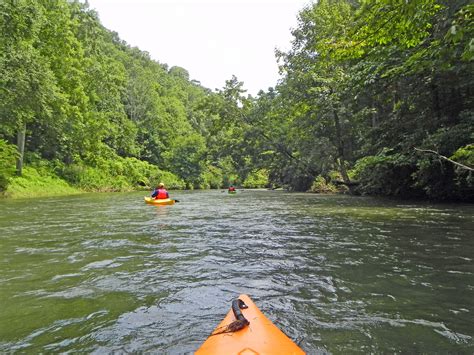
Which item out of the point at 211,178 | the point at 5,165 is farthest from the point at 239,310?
the point at 211,178

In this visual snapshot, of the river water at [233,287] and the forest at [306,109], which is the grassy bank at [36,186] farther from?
the river water at [233,287]

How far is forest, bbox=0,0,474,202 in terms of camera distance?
747 centimetres

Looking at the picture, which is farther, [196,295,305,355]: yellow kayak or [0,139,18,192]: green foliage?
[0,139,18,192]: green foliage

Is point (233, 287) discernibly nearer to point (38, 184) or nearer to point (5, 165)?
point (5, 165)

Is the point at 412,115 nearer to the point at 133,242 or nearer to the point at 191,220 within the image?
the point at 191,220

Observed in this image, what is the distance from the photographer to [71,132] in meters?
26.9

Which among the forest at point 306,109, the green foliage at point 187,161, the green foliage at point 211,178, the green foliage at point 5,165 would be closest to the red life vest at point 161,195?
the forest at point 306,109

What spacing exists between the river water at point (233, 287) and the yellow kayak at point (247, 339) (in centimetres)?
33

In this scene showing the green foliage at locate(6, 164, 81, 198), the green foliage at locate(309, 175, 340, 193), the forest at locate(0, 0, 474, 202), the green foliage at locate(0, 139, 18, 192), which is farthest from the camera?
the green foliage at locate(309, 175, 340, 193)

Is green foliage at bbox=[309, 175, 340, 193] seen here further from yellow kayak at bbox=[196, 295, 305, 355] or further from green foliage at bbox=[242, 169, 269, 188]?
yellow kayak at bbox=[196, 295, 305, 355]

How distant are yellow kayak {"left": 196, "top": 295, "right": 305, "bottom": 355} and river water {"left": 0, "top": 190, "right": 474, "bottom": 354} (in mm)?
328

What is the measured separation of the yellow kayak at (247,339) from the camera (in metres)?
2.22

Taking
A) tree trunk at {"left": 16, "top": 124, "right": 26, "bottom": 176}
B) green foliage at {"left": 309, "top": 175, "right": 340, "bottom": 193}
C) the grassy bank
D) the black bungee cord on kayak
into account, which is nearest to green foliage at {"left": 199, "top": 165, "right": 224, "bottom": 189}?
green foliage at {"left": 309, "top": 175, "right": 340, "bottom": 193}

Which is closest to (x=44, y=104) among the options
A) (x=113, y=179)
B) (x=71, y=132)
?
(x=71, y=132)
